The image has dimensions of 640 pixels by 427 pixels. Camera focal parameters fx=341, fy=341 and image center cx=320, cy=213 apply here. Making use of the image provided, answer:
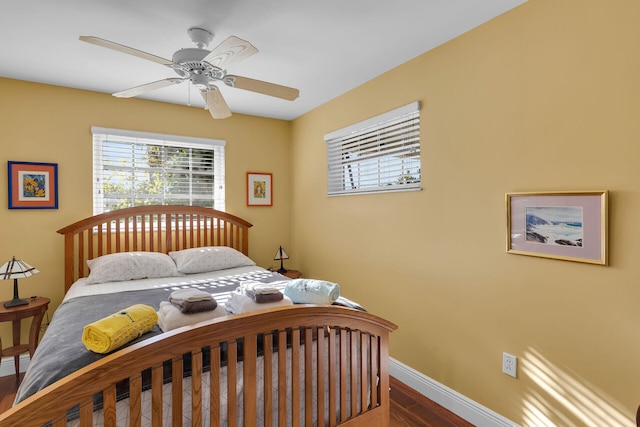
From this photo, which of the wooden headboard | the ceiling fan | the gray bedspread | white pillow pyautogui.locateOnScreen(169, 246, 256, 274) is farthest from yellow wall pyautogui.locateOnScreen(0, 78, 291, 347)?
the ceiling fan

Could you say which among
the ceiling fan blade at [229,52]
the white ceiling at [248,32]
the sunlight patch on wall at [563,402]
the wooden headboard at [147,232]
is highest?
the white ceiling at [248,32]

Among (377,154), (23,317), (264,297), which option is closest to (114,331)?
(264,297)

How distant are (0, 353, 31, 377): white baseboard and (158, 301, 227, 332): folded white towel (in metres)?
2.21

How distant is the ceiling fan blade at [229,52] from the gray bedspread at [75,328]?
1429 millimetres

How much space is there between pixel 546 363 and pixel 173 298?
1.99m

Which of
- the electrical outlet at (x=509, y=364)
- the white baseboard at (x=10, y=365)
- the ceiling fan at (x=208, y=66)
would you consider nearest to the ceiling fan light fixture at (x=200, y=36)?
the ceiling fan at (x=208, y=66)

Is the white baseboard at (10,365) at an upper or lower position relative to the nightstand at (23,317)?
lower

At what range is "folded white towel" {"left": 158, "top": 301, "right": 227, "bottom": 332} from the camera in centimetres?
155

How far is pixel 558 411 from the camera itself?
176cm

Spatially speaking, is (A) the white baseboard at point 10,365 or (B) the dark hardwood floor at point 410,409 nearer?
(B) the dark hardwood floor at point 410,409

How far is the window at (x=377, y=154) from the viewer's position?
8.59 ft

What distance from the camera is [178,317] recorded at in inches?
61.8

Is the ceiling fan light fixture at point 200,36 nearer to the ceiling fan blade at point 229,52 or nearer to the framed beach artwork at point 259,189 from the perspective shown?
the ceiling fan blade at point 229,52

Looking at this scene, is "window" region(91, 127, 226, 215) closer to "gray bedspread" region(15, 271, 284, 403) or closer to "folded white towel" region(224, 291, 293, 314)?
"gray bedspread" region(15, 271, 284, 403)
